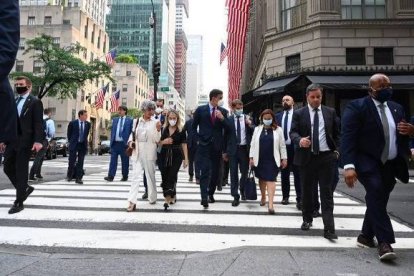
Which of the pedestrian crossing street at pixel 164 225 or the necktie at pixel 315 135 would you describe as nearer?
the pedestrian crossing street at pixel 164 225

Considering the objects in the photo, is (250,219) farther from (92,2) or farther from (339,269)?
(92,2)

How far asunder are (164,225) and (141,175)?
5.67ft

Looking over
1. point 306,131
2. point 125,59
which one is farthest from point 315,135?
point 125,59

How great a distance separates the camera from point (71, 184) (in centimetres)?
1065

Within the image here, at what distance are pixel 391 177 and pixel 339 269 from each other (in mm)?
1380

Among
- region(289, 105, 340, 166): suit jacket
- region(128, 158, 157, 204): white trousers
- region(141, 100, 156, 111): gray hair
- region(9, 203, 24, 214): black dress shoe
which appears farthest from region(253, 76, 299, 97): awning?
region(9, 203, 24, 214): black dress shoe

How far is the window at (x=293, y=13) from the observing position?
22.2 m

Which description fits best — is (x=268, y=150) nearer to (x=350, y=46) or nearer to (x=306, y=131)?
(x=306, y=131)

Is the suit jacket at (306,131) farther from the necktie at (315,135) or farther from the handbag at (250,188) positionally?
the handbag at (250,188)

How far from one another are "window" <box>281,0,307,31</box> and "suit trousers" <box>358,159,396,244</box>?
19.3 m

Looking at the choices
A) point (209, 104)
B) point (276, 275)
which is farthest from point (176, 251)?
point (209, 104)

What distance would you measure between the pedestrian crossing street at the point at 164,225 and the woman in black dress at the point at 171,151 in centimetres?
42

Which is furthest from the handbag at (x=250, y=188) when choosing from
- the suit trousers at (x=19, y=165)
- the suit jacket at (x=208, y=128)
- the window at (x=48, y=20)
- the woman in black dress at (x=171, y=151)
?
the window at (x=48, y=20)

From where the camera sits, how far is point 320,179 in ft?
16.8
